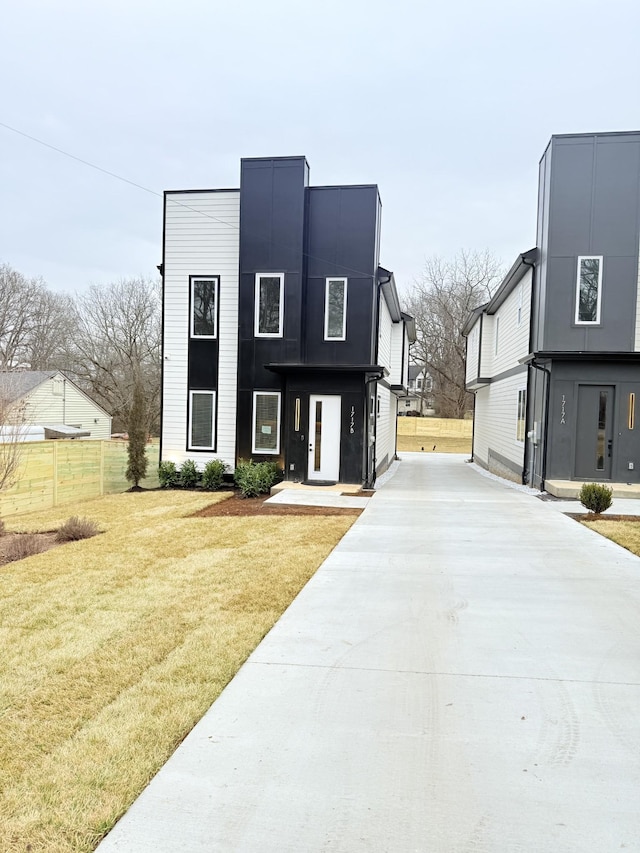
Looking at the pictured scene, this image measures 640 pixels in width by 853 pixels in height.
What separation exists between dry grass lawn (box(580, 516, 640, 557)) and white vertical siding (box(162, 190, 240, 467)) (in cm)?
830

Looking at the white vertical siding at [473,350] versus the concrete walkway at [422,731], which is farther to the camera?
the white vertical siding at [473,350]

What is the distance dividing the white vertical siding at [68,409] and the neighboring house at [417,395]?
2643 centimetres

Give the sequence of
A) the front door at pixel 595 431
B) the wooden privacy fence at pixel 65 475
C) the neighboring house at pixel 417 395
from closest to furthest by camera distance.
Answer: the wooden privacy fence at pixel 65 475 → the front door at pixel 595 431 → the neighboring house at pixel 417 395

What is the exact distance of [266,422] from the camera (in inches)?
523

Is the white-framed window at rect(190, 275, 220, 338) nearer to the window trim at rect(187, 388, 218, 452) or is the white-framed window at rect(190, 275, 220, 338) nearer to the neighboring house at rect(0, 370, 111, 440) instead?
the window trim at rect(187, 388, 218, 452)

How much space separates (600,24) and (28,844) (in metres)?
16.6

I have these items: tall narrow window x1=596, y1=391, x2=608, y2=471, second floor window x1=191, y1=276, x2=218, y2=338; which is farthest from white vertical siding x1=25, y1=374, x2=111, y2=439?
tall narrow window x1=596, y1=391, x2=608, y2=471

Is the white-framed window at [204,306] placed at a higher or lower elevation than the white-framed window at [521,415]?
higher

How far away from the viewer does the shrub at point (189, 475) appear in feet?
44.7

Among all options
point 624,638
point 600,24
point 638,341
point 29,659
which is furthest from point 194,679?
point 600,24

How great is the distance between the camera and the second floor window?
45.2 ft

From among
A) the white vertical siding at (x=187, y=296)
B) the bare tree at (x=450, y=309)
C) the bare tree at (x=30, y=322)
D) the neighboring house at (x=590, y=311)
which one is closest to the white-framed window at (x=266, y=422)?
the white vertical siding at (x=187, y=296)

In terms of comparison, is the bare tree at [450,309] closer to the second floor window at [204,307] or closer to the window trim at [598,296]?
the window trim at [598,296]

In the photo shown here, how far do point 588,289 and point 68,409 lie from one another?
2638 centimetres
